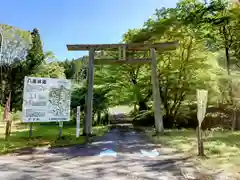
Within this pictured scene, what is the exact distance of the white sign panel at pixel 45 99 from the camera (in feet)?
20.1

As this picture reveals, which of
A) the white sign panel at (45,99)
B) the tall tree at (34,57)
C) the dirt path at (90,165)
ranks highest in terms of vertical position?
the tall tree at (34,57)

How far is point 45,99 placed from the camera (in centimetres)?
639

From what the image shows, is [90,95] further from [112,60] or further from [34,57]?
[34,57]

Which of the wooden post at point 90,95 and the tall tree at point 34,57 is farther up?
the tall tree at point 34,57

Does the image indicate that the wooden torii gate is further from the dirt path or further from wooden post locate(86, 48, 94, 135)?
the dirt path

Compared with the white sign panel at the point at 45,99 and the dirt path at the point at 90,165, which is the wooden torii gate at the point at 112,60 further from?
the dirt path at the point at 90,165

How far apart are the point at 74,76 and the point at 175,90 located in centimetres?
1598

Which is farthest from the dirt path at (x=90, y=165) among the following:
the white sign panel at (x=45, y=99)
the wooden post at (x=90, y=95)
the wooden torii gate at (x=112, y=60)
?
the wooden torii gate at (x=112, y=60)

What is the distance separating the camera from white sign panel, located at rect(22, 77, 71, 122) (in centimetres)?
611

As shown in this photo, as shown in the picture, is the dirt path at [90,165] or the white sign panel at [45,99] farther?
the white sign panel at [45,99]

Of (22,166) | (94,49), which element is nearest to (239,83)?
(94,49)

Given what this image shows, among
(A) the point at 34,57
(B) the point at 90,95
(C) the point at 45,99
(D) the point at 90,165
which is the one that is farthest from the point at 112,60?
(A) the point at 34,57

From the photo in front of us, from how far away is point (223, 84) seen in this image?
10.7 metres

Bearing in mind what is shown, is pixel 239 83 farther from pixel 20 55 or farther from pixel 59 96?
pixel 20 55
